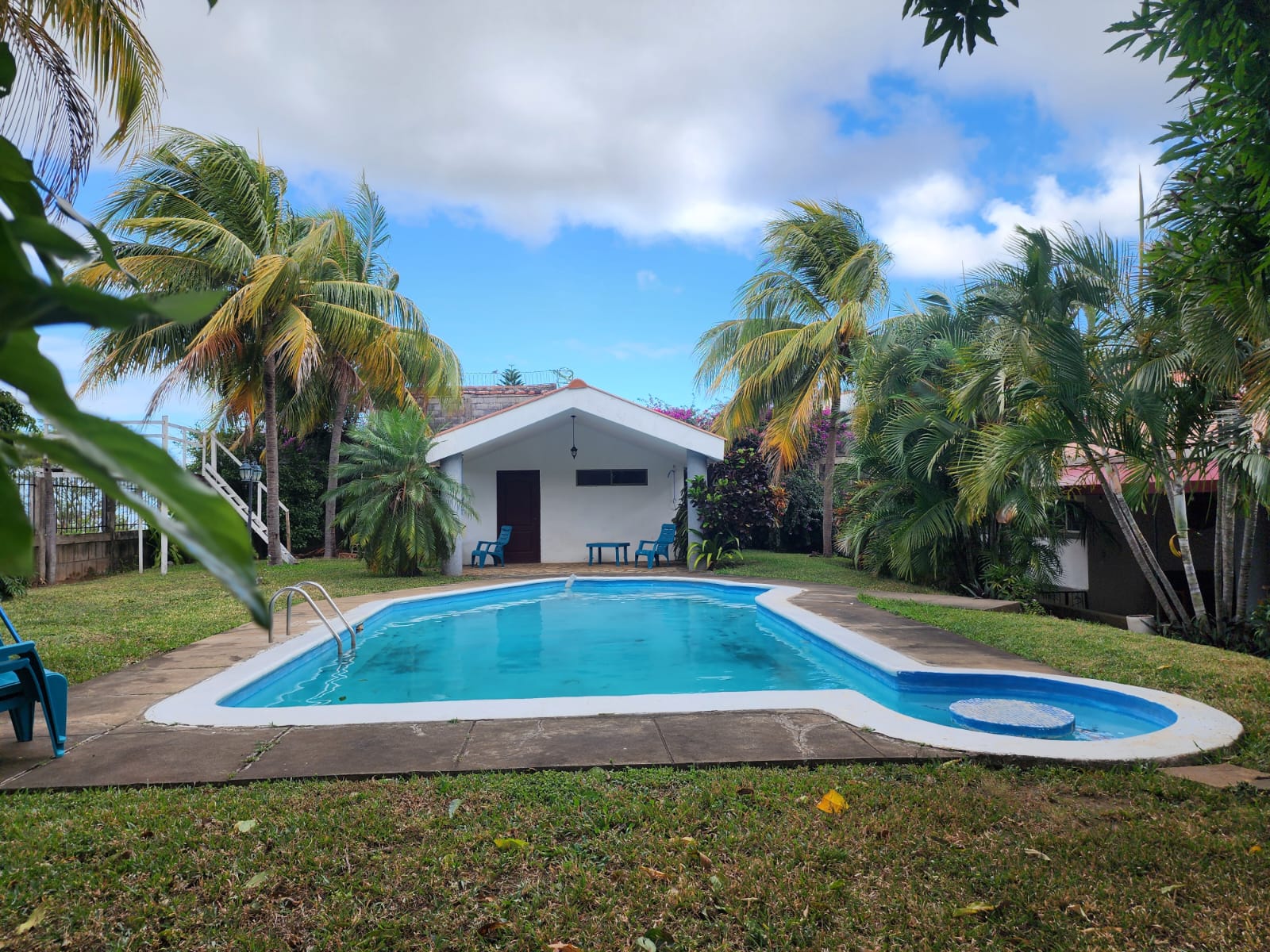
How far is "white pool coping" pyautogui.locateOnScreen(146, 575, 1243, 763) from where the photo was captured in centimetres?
471

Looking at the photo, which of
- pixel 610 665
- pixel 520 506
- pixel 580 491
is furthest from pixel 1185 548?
pixel 520 506

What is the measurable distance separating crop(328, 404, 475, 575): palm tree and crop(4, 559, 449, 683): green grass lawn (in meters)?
0.48

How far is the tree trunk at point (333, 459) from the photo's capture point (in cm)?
1945

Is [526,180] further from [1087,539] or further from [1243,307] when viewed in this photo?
[1243,307]

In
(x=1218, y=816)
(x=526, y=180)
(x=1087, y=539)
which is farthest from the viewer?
(x=526, y=180)

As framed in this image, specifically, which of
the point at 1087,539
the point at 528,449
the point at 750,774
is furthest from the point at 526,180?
the point at 750,774

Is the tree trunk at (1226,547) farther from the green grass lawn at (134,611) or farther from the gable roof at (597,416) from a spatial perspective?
the green grass lawn at (134,611)

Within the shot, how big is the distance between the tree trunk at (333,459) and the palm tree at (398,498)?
4580 millimetres

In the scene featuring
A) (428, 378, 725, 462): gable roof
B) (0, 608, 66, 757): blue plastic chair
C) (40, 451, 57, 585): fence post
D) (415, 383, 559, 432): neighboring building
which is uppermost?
(415, 383, 559, 432): neighboring building

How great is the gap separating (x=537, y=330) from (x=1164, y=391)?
52.6 m

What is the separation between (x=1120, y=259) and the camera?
30.5ft

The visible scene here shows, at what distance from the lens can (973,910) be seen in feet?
9.55

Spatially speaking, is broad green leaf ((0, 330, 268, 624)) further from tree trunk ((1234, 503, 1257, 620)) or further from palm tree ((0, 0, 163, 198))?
tree trunk ((1234, 503, 1257, 620))

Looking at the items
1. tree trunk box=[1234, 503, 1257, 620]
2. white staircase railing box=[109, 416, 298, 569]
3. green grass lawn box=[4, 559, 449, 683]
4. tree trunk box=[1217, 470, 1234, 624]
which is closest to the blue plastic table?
green grass lawn box=[4, 559, 449, 683]
